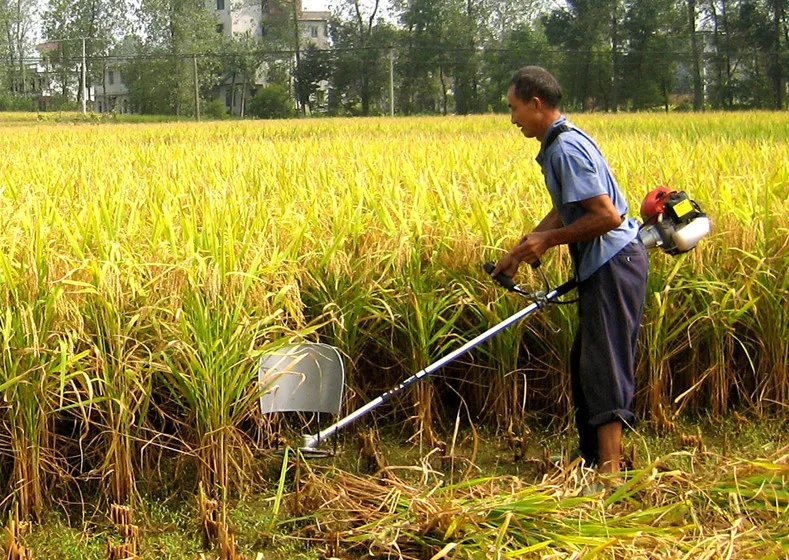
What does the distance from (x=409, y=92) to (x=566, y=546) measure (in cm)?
3883

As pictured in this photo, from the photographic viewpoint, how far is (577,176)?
9.39 feet

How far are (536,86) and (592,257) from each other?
55 centimetres

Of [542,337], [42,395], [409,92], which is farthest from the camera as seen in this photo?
[409,92]

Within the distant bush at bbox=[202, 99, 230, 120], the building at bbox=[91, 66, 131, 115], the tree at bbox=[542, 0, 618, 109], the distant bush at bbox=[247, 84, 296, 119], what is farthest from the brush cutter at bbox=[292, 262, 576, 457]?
the building at bbox=[91, 66, 131, 115]

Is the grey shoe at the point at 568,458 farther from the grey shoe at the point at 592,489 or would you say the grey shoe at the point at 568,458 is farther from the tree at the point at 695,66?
the tree at the point at 695,66

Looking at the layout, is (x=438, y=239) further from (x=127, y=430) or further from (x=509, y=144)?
(x=509, y=144)

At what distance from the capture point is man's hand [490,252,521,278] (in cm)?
297

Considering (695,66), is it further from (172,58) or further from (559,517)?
(559,517)

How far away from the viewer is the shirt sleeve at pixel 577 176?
2.85m

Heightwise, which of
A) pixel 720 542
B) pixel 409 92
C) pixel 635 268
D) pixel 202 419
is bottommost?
pixel 720 542

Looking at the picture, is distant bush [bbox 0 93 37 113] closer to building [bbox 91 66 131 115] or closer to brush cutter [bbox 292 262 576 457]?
building [bbox 91 66 131 115]

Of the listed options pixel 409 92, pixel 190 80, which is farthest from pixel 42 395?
pixel 190 80

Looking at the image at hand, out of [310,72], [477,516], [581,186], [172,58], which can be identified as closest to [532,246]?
[581,186]

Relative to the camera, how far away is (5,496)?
2910 millimetres
